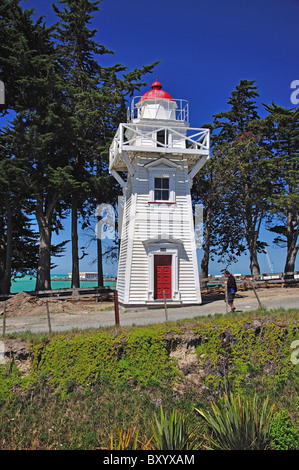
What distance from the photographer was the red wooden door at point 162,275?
62.2 feet

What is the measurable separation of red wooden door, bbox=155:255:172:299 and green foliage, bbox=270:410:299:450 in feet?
38.9

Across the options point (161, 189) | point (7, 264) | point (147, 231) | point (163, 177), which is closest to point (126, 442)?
point (147, 231)

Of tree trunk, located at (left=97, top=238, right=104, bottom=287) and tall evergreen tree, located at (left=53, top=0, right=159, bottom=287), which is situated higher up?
tall evergreen tree, located at (left=53, top=0, right=159, bottom=287)

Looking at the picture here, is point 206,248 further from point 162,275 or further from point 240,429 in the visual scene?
point 240,429

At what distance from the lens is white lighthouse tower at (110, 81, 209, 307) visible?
61.7 feet

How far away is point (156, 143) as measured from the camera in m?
19.7

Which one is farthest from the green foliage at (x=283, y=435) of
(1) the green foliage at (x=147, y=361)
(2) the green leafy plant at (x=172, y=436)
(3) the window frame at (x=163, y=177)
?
(3) the window frame at (x=163, y=177)

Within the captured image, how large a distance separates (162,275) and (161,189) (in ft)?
16.5

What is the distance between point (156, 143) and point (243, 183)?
13.6 meters

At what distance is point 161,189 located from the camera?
1995 centimetres

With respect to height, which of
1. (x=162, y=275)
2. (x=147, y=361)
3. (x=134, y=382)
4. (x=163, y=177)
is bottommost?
(x=134, y=382)

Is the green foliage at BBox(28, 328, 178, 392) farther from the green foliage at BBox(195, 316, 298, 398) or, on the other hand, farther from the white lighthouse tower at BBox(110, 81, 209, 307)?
the white lighthouse tower at BBox(110, 81, 209, 307)

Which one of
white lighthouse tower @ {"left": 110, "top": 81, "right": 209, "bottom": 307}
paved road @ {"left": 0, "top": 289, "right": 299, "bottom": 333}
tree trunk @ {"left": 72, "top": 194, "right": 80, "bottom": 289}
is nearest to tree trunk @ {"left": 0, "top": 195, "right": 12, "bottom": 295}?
tree trunk @ {"left": 72, "top": 194, "right": 80, "bottom": 289}

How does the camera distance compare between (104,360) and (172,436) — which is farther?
(104,360)
